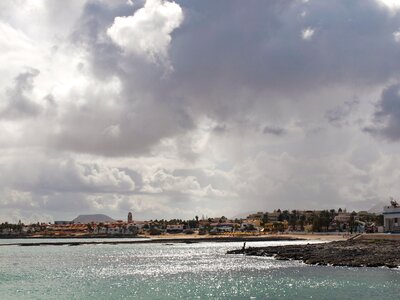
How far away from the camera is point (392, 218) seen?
127 metres

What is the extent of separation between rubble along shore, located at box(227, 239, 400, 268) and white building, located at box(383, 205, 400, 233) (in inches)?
656

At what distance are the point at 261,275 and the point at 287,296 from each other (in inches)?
682

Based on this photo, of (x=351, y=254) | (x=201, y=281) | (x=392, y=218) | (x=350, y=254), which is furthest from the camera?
(x=392, y=218)

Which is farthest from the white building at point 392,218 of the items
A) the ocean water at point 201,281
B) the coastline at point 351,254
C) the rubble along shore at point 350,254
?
the ocean water at point 201,281

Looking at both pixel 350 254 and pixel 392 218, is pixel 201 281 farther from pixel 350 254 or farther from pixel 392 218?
pixel 392 218

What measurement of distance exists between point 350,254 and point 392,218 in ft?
148

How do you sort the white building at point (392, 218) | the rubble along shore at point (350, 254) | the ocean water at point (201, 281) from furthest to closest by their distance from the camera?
the white building at point (392, 218) → the rubble along shore at point (350, 254) → the ocean water at point (201, 281)

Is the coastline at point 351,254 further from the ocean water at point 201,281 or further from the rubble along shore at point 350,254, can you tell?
the ocean water at point 201,281

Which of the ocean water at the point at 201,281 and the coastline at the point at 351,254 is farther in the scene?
the coastline at the point at 351,254

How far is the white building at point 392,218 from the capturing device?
12500 centimetres

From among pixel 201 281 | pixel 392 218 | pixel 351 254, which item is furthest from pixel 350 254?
pixel 392 218

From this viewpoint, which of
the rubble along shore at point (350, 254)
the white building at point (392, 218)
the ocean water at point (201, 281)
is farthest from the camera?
the white building at point (392, 218)

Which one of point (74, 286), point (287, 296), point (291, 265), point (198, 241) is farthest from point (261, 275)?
point (198, 241)

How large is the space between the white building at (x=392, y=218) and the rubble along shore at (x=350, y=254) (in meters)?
16.7
